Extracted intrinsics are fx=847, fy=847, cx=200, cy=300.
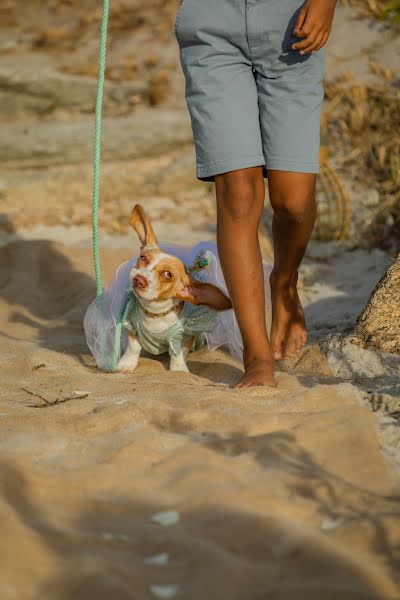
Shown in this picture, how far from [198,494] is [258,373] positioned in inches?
39.3

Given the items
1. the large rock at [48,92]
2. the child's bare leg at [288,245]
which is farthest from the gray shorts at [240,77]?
the large rock at [48,92]

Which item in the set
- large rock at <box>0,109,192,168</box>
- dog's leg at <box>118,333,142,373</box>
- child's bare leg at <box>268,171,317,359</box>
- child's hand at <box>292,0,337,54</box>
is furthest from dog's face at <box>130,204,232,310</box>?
large rock at <box>0,109,192,168</box>

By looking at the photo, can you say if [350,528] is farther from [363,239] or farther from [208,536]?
[363,239]

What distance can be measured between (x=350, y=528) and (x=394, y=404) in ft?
2.65

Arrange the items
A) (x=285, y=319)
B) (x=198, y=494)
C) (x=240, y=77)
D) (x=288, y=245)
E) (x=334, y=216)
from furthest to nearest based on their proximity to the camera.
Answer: (x=334, y=216), (x=285, y=319), (x=288, y=245), (x=240, y=77), (x=198, y=494)

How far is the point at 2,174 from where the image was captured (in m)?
7.24

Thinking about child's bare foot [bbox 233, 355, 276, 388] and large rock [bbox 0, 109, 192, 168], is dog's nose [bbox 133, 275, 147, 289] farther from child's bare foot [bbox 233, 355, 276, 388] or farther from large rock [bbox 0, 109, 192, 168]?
large rock [bbox 0, 109, 192, 168]

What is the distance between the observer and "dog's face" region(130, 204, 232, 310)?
3.27m

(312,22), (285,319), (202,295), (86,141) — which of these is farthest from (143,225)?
(86,141)

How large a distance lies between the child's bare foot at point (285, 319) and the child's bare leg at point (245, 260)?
2.09 feet

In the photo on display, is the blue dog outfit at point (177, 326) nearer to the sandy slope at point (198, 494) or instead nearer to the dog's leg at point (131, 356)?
the dog's leg at point (131, 356)

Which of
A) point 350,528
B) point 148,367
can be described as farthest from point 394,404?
point 148,367

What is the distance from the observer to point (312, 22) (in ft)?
9.98

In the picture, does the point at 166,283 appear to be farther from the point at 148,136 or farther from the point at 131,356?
the point at 148,136
